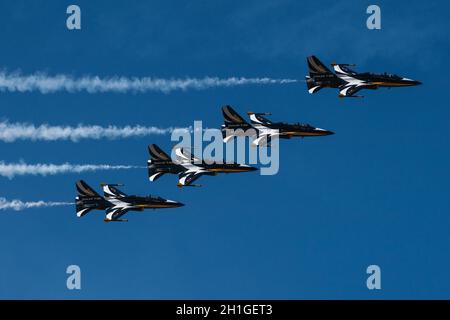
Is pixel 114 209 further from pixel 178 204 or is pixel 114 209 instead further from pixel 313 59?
pixel 313 59

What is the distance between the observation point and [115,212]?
167 meters

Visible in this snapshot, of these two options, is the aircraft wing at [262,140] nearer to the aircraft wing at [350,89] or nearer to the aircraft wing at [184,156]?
the aircraft wing at [184,156]

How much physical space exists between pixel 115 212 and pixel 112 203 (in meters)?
1.86

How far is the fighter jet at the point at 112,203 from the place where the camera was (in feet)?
544

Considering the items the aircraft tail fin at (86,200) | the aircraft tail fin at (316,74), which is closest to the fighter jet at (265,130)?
the aircraft tail fin at (316,74)

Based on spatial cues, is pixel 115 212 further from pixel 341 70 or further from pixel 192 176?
pixel 341 70

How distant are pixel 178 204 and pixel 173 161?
670 centimetres

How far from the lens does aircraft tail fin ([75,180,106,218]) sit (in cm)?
16662

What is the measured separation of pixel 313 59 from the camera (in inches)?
6762

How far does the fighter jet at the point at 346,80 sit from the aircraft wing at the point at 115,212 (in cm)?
3287
